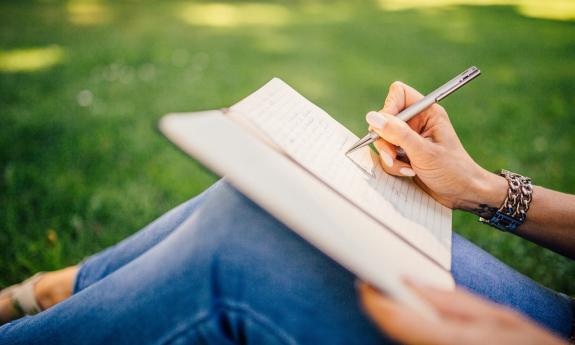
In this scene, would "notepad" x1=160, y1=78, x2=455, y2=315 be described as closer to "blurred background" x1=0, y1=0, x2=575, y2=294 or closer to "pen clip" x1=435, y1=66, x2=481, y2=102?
"blurred background" x1=0, y1=0, x2=575, y2=294

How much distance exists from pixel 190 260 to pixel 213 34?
154 inches

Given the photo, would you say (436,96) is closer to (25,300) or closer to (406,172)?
(406,172)

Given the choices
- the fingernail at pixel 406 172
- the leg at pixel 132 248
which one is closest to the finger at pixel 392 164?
the fingernail at pixel 406 172

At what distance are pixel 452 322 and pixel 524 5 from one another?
709 cm

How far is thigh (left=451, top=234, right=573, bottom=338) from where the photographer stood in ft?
2.71

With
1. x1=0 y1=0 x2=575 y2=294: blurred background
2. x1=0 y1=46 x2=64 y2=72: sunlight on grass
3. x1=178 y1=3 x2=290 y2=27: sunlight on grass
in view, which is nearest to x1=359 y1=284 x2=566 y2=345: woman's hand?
x1=0 y1=0 x2=575 y2=294: blurred background

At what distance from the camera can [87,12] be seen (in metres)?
4.73

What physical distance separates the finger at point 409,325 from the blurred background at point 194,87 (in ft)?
1.35

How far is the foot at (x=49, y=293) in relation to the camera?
3.64 feet

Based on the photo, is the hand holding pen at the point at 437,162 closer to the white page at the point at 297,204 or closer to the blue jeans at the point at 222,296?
the blue jeans at the point at 222,296

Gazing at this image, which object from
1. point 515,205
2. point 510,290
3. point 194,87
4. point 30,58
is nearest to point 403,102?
point 515,205

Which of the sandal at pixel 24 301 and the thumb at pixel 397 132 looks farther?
the sandal at pixel 24 301

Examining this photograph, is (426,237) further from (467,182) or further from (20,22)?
(20,22)

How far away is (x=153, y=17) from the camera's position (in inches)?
185
